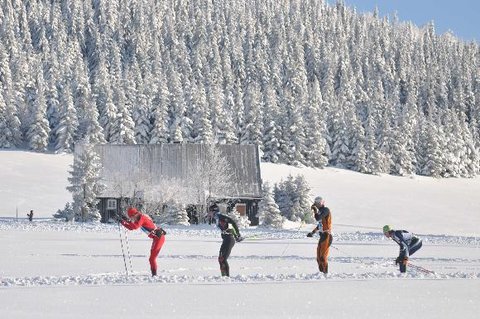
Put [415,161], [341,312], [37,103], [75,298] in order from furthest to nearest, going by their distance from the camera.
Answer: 1. [415,161]
2. [37,103]
3. [75,298]
4. [341,312]

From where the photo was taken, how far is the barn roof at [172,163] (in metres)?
53.7

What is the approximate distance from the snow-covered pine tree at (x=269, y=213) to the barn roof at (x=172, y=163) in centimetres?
473

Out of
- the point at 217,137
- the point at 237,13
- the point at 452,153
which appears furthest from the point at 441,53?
the point at 217,137

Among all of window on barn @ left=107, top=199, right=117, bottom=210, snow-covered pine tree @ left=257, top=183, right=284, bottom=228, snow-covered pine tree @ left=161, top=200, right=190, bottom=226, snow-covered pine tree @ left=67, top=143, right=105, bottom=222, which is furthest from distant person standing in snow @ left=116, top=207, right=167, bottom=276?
window on barn @ left=107, top=199, right=117, bottom=210

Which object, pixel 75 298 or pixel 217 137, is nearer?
pixel 75 298

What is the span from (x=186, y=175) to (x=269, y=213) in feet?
35.7

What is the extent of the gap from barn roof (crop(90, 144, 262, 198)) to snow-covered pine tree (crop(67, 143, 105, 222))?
629 centimetres

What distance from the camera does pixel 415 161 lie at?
280 feet

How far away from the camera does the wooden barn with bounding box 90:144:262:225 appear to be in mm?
50250

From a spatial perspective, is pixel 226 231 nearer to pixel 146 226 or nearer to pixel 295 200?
pixel 146 226

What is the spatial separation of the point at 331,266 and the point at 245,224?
2745cm

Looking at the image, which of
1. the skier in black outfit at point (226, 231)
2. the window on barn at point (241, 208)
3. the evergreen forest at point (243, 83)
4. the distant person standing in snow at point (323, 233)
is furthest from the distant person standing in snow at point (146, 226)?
the evergreen forest at point (243, 83)

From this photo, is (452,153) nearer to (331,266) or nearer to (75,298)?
(331,266)

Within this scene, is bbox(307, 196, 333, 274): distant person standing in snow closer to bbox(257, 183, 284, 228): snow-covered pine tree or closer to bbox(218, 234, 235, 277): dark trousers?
bbox(218, 234, 235, 277): dark trousers
